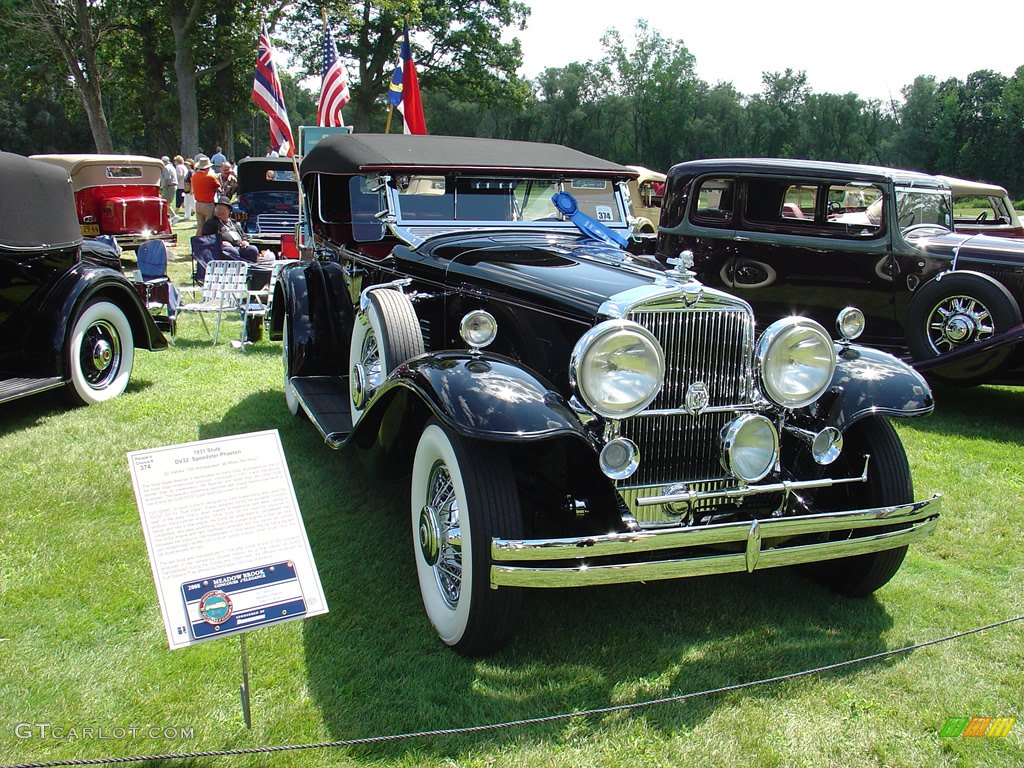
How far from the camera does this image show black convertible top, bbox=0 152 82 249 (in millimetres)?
4969

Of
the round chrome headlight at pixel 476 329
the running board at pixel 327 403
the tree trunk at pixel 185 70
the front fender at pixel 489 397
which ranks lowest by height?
the running board at pixel 327 403

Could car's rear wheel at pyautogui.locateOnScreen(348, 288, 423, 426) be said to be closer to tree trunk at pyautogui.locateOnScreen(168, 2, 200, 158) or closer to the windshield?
the windshield

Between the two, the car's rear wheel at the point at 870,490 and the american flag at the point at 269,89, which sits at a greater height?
the american flag at the point at 269,89

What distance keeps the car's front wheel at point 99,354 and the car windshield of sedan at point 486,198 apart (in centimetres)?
277

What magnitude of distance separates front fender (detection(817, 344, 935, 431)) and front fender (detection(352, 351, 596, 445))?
1.07 metres

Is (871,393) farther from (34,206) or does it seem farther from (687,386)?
(34,206)

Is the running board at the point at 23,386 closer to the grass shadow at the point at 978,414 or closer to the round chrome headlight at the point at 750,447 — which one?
the round chrome headlight at the point at 750,447

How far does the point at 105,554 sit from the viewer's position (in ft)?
11.1

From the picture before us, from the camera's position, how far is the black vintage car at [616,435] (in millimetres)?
2498

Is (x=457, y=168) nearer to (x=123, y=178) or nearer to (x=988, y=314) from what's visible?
(x=988, y=314)

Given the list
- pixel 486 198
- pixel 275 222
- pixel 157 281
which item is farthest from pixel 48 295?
pixel 275 222

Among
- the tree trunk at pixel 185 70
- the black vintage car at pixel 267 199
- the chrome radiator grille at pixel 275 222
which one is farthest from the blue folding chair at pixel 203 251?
the tree trunk at pixel 185 70

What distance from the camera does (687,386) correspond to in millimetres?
2803

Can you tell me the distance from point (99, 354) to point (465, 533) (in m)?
4.34
